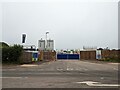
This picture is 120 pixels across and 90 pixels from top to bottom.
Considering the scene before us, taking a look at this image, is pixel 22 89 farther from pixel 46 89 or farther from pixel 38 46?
pixel 38 46

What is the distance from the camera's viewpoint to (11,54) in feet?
169

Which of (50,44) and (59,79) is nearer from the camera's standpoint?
(59,79)

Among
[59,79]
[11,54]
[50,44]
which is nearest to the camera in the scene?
[59,79]

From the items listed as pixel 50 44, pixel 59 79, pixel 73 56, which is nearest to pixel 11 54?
pixel 59 79

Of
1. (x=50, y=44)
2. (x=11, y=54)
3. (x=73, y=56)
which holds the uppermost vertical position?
(x=50, y=44)

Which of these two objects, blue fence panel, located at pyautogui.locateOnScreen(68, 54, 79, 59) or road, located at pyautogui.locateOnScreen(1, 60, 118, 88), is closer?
road, located at pyautogui.locateOnScreen(1, 60, 118, 88)

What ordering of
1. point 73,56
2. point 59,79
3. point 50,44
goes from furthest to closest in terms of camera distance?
1. point 50,44
2. point 73,56
3. point 59,79

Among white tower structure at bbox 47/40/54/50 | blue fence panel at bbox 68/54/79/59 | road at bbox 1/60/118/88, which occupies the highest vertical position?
white tower structure at bbox 47/40/54/50

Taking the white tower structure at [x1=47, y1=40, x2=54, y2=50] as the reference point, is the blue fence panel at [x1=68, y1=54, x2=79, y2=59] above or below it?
below

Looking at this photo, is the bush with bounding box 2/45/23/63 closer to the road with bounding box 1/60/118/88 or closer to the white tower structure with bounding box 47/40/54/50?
the road with bounding box 1/60/118/88

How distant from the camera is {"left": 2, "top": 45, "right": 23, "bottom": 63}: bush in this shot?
2013 inches

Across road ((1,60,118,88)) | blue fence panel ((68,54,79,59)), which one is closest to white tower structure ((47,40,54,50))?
blue fence panel ((68,54,79,59))

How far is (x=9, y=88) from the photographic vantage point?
15.3 meters

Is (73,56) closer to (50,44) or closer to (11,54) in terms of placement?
(50,44)
